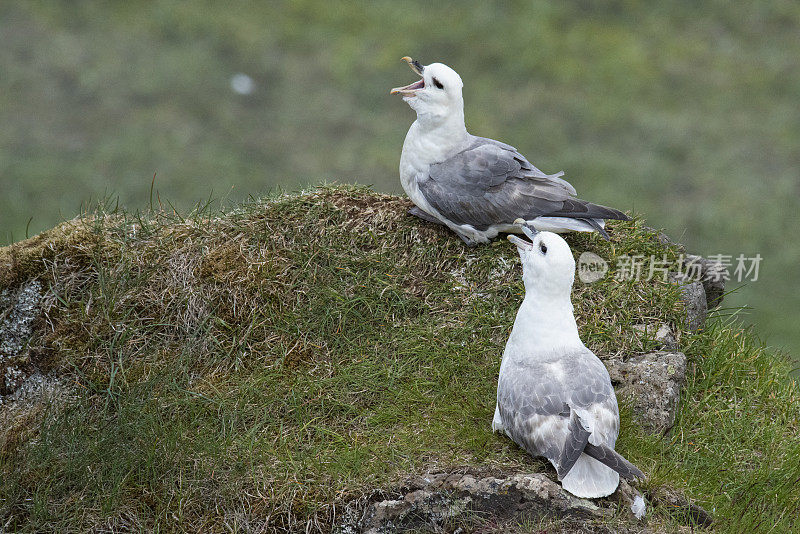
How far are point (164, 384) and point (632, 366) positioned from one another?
2799mm

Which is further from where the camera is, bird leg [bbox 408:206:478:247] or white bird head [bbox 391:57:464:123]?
bird leg [bbox 408:206:478:247]

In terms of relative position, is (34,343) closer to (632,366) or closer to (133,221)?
(133,221)

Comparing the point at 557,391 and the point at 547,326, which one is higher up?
the point at 547,326

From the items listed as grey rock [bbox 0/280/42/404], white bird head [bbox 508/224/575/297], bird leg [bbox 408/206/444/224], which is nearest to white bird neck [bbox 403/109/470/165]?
bird leg [bbox 408/206/444/224]

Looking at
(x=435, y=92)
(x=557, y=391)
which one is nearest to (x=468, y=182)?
(x=435, y=92)

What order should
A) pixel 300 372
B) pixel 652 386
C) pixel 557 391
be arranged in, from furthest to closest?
1. pixel 300 372
2. pixel 652 386
3. pixel 557 391

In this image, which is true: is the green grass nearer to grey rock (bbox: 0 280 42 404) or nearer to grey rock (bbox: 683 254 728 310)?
grey rock (bbox: 0 280 42 404)

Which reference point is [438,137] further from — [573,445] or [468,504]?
[468,504]

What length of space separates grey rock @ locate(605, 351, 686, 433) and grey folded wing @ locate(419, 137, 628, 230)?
1.02 metres

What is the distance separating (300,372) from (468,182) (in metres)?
1.68

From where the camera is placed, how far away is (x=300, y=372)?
5.13 metres

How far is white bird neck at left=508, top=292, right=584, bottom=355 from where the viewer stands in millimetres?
4336

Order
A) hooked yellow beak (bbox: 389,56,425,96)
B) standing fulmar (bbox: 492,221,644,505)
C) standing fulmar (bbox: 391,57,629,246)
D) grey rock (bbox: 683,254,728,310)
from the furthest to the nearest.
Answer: grey rock (bbox: 683,254,728,310) → hooked yellow beak (bbox: 389,56,425,96) → standing fulmar (bbox: 391,57,629,246) → standing fulmar (bbox: 492,221,644,505)

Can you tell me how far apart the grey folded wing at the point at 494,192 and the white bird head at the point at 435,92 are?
0.32 metres
